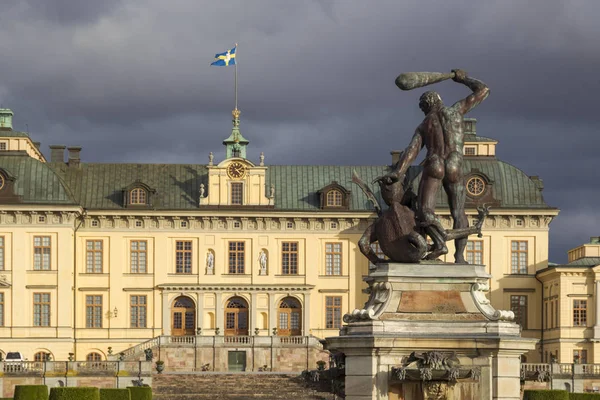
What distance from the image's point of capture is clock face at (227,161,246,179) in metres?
78.3

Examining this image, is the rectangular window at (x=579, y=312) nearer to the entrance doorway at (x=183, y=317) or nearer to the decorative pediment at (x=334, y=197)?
the decorative pediment at (x=334, y=197)

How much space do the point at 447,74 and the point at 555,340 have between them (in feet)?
175

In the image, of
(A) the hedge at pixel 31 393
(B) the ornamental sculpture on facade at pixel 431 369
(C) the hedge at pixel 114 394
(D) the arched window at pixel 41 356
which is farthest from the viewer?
(D) the arched window at pixel 41 356

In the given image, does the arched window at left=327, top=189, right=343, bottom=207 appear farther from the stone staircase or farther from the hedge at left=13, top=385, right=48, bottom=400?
the hedge at left=13, top=385, right=48, bottom=400

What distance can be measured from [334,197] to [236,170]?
5.05 metres

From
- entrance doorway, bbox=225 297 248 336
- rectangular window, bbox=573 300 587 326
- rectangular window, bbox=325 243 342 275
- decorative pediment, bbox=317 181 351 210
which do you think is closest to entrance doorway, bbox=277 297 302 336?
entrance doorway, bbox=225 297 248 336

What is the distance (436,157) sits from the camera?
24.4m

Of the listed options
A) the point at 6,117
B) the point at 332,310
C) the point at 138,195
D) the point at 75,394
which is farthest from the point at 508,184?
the point at 75,394

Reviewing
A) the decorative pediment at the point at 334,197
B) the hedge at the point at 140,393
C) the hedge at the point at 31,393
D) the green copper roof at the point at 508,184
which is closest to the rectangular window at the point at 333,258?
the decorative pediment at the point at 334,197

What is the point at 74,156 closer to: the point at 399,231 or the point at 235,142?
the point at 235,142

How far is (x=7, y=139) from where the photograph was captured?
77.9m

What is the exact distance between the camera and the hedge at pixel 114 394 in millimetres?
49812

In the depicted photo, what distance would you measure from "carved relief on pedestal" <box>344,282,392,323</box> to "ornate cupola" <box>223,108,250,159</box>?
56.5 meters

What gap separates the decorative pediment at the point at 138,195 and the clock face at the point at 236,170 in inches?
152
